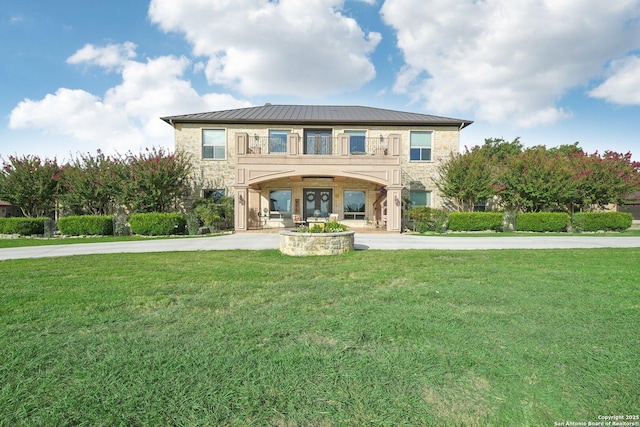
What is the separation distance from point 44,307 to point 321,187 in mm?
15890

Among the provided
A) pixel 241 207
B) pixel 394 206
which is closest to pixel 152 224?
pixel 241 207

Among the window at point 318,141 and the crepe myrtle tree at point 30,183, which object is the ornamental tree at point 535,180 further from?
the crepe myrtle tree at point 30,183

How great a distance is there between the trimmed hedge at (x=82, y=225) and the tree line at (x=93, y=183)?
1485mm

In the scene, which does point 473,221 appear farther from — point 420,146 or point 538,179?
point 420,146

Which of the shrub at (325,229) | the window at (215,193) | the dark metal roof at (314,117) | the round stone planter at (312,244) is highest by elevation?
the dark metal roof at (314,117)

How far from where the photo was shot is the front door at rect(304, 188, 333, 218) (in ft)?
64.4

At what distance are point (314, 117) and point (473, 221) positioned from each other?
→ 1126 cm

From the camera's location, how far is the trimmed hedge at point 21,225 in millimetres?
15414

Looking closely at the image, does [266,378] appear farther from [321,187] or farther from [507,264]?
[321,187]

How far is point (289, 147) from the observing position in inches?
640

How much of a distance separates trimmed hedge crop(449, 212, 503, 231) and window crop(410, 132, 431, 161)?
468 cm

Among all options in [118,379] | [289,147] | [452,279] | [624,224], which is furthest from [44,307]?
[624,224]

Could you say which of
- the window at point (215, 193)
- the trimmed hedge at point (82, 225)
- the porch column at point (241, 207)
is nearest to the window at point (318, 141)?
the porch column at point (241, 207)

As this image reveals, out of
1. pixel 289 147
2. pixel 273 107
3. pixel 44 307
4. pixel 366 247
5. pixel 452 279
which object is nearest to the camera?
pixel 44 307
